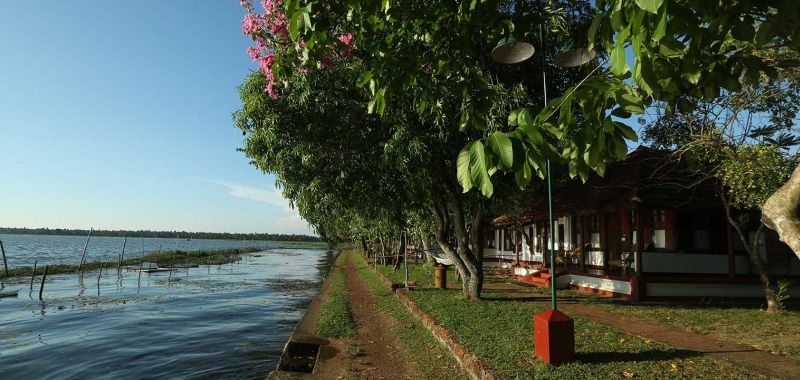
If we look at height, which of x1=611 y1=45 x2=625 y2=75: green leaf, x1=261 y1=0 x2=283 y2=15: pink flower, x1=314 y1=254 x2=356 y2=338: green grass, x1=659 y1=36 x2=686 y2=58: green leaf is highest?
x1=261 y1=0 x2=283 y2=15: pink flower

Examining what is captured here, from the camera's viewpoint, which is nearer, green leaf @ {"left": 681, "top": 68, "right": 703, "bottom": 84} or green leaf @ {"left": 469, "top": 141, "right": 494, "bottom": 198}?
green leaf @ {"left": 469, "top": 141, "right": 494, "bottom": 198}

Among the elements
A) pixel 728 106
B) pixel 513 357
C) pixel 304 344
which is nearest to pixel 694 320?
pixel 728 106

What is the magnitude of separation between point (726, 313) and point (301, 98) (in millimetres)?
10126

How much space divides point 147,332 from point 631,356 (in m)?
13.6

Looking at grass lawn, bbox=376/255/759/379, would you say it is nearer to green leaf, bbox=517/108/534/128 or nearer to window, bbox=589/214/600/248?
green leaf, bbox=517/108/534/128

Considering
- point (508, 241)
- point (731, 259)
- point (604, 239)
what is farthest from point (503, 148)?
point (508, 241)

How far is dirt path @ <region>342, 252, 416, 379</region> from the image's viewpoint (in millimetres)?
7914

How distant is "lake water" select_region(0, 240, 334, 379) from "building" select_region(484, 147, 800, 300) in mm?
8543

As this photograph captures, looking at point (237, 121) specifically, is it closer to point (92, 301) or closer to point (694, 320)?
point (694, 320)

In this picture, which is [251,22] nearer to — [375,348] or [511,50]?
[511,50]

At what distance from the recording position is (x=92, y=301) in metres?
23.2

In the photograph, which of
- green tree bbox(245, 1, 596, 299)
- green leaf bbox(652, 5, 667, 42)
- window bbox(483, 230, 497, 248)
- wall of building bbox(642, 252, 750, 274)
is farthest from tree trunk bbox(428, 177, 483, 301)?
window bbox(483, 230, 497, 248)

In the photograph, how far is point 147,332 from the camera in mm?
15148

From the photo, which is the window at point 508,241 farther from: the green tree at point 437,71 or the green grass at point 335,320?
the green tree at point 437,71
